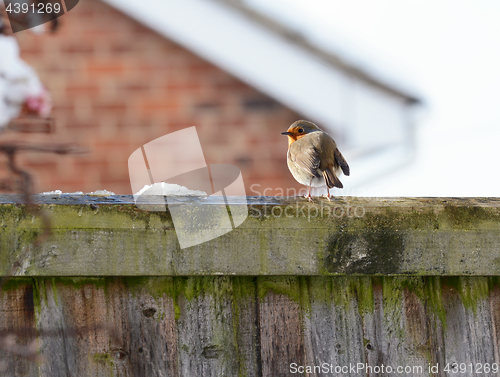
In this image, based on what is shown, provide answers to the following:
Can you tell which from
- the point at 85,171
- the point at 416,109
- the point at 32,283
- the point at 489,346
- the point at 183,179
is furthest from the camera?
the point at 416,109

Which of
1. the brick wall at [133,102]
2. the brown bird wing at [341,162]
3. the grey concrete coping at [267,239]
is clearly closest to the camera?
the grey concrete coping at [267,239]

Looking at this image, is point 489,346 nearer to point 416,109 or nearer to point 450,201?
point 450,201

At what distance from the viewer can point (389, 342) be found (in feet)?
3.95

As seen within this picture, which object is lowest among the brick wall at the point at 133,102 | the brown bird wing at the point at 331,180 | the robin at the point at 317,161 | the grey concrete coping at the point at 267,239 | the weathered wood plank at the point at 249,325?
the weathered wood plank at the point at 249,325

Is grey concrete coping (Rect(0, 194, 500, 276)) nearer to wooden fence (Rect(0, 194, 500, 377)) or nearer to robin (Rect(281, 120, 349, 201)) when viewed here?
wooden fence (Rect(0, 194, 500, 377))

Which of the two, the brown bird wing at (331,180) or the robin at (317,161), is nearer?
the brown bird wing at (331,180)

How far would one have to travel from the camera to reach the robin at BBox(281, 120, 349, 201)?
8.66ft

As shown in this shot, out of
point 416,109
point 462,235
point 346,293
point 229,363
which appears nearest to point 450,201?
point 462,235

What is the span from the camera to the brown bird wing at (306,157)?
2.65m

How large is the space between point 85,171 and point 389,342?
333 cm

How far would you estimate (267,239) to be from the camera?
3.77 ft

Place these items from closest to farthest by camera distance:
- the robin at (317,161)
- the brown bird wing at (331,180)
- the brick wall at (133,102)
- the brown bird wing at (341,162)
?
1. the brown bird wing at (331,180)
2. the robin at (317,161)
3. the brown bird wing at (341,162)
4. the brick wall at (133,102)

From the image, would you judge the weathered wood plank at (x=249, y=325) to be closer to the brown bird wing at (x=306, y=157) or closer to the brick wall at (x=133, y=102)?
the brown bird wing at (x=306, y=157)

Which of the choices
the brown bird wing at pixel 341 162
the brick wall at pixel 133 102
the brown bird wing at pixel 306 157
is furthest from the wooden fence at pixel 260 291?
the brick wall at pixel 133 102
